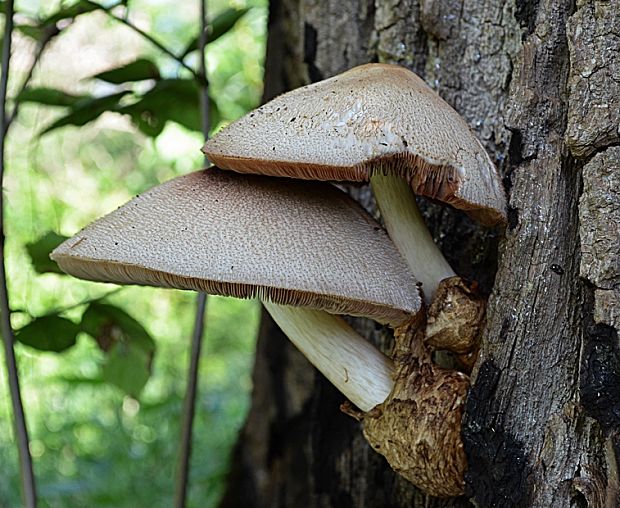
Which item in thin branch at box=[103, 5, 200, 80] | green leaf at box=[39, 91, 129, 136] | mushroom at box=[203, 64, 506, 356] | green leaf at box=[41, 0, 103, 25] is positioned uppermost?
green leaf at box=[41, 0, 103, 25]

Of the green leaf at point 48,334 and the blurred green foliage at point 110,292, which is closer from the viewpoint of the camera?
the green leaf at point 48,334

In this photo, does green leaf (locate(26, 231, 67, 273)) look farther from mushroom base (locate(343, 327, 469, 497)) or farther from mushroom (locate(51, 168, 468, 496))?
mushroom base (locate(343, 327, 469, 497))

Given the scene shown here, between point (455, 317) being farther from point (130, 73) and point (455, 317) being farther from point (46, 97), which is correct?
point (46, 97)

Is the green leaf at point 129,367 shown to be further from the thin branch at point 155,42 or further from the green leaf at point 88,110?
the thin branch at point 155,42

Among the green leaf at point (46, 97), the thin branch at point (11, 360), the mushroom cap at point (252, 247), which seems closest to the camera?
the mushroom cap at point (252, 247)

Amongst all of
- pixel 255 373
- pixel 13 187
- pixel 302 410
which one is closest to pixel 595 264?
pixel 302 410

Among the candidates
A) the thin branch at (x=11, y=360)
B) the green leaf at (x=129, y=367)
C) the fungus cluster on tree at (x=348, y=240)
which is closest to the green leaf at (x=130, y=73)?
the thin branch at (x=11, y=360)

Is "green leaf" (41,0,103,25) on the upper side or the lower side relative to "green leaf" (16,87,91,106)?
upper

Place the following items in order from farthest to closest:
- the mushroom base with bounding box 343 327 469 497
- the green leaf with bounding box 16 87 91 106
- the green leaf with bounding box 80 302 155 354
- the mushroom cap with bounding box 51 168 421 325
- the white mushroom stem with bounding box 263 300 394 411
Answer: the green leaf with bounding box 16 87 91 106
the green leaf with bounding box 80 302 155 354
the white mushroom stem with bounding box 263 300 394 411
the mushroom base with bounding box 343 327 469 497
the mushroom cap with bounding box 51 168 421 325

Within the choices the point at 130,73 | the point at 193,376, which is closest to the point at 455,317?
the point at 193,376

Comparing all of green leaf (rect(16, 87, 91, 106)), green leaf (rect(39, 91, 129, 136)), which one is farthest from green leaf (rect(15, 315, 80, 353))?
green leaf (rect(16, 87, 91, 106))
